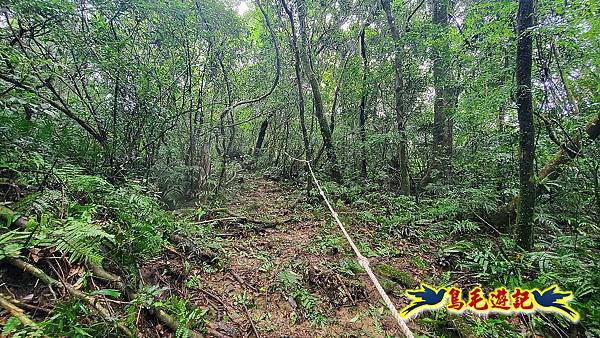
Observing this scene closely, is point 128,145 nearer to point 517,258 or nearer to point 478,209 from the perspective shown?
point 517,258

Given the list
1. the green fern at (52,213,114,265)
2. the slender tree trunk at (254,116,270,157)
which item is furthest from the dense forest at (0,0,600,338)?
the slender tree trunk at (254,116,270,157)

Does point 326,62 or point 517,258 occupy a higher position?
point 326,62

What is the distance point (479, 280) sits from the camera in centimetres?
376

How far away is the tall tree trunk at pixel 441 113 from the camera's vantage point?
705cm

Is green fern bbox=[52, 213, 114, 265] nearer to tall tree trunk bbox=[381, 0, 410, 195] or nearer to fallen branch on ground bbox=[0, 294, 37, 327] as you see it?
fallen branch on ground bbox=[0, 294, 37, 327]

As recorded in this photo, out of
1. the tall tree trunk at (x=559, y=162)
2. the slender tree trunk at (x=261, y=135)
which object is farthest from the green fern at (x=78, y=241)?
the slender tree trunk at (x=261, y=135)

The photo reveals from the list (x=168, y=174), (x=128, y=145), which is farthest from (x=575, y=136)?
(x=168, y=174)

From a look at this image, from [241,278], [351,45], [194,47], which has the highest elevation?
[351,45]

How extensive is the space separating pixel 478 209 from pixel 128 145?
6612 mm

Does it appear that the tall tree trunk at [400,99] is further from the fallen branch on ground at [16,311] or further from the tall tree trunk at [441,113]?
the fallen branch on ground at [16,311]

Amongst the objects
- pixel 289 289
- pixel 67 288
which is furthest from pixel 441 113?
pixel 67 288
